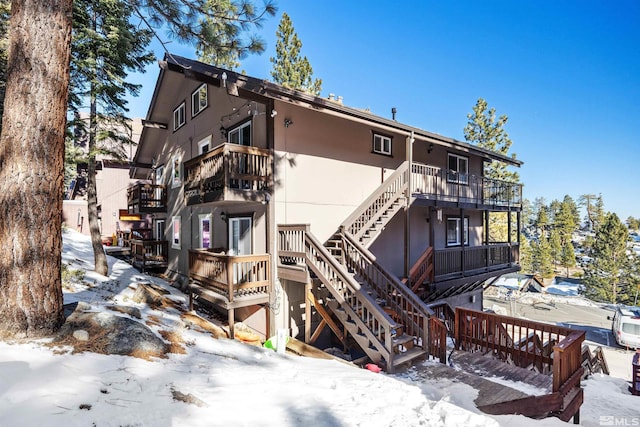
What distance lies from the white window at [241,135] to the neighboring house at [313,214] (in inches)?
2.6

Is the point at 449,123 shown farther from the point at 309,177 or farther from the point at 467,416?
the point at 467,416

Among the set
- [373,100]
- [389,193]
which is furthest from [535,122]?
[389,193]

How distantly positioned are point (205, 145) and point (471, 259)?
11357mm

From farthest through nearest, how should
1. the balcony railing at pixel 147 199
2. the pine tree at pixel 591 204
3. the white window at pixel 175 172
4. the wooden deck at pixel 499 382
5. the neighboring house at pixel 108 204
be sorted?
1. the pine tree at pixel 591 204
2. the neighboring house at pixel 108 204
3. the balcony railing at pixel 147 199
4. the white window at pixel 175 172
5. the wooden deck at pixel 499 382

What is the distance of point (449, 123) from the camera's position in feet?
115

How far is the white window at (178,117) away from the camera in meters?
14.7

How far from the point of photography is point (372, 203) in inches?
397

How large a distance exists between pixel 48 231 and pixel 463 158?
621 inches

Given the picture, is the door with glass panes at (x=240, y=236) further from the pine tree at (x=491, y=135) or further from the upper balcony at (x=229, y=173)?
the pine tree at (x=491, y=135)

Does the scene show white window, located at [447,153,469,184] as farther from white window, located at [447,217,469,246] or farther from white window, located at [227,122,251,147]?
white window, located at [227,122,251,147]

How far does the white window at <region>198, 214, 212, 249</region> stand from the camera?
12284 millimetres

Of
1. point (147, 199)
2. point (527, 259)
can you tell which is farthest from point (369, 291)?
point (527, 259)

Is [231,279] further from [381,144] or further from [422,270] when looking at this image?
[381,144]

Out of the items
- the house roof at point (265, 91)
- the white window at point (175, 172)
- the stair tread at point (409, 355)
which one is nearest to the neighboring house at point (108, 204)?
the white window at point (175, 172)
